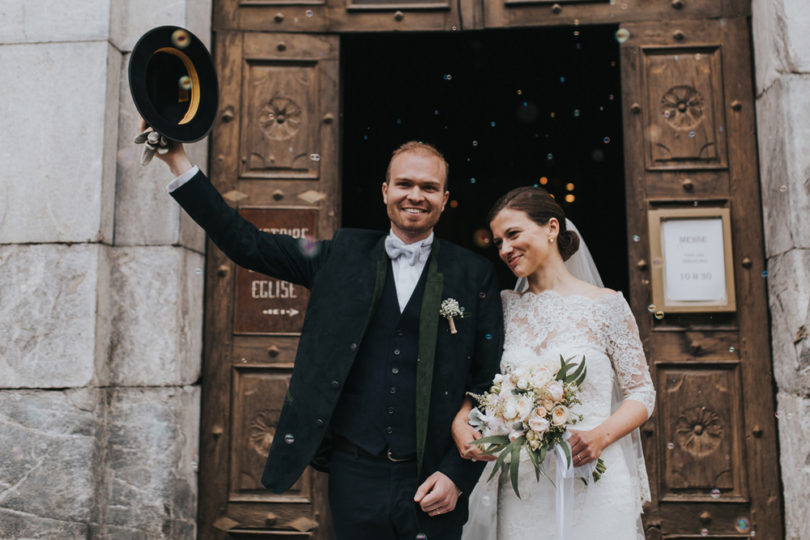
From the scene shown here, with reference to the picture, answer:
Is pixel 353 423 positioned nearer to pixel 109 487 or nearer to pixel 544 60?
pixel 109 487

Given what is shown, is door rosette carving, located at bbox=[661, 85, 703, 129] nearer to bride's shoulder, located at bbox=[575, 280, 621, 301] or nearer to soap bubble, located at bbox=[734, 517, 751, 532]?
bride's shoulder, located at bbox=[575, 280, 621, 301]

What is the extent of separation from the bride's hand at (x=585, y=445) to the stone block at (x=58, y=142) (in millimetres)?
2538

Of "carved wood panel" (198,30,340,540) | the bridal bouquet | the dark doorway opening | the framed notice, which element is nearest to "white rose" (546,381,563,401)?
the bridal bouquet

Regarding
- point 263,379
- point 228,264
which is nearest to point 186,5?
point 228,264

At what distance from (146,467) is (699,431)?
296 cm

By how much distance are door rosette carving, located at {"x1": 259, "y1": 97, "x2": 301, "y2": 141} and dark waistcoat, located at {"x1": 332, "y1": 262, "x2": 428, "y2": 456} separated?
6.11 feet

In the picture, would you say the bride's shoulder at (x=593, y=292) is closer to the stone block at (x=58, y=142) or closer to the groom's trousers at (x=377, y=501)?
the groom's trousers at (x=377, y=501)

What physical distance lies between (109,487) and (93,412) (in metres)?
0.40

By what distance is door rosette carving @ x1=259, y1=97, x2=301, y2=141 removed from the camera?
388 cm

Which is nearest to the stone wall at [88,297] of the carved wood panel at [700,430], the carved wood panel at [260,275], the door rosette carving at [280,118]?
the carved wood panel at [260,275]

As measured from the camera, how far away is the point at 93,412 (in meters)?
3.26

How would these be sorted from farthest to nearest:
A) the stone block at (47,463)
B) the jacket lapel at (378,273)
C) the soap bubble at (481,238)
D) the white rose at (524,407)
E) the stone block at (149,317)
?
1. the soap bubble at (481,238)
2. the stone block at (149,317)
3. the stone block at (47,463)
4. the jacket lapel at (378,273)
5. the white rose at (524,407)

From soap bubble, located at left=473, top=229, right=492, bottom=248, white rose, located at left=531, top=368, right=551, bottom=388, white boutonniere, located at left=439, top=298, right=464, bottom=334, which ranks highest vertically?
soap bubble, located at left=473, top=229, right=492, bottom=248

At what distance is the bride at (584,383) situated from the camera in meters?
2.46
